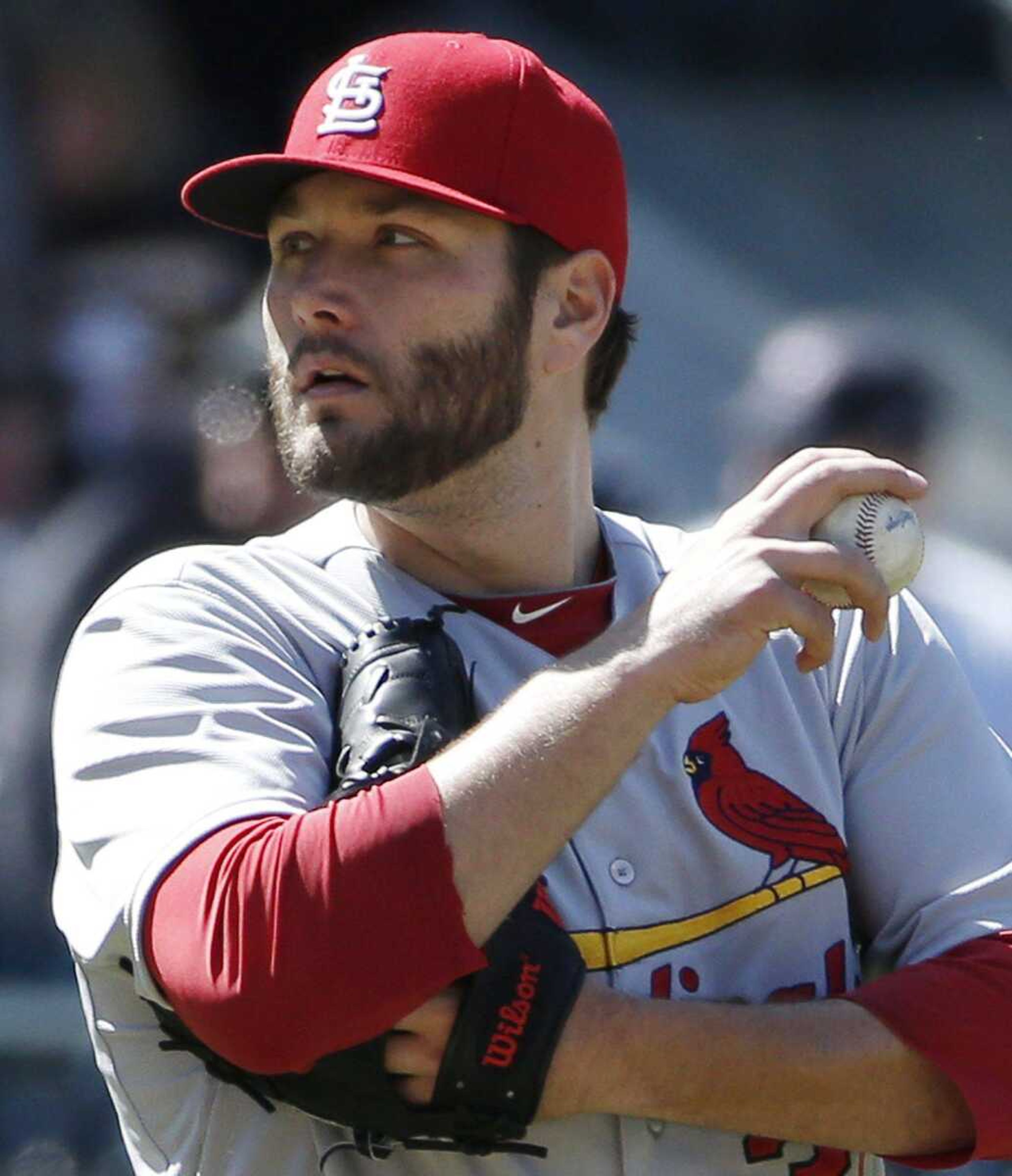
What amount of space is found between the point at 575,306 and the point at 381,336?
1.27 feet

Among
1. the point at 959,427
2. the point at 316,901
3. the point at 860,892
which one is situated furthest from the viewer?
the point at 959,427

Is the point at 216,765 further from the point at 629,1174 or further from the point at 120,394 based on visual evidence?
the point at 120,394

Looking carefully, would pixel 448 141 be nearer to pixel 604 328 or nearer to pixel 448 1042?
pixel 604 328

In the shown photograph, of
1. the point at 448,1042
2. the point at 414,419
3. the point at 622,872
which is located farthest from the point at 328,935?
the point at 414,419

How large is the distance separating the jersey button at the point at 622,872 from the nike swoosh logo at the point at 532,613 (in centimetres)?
34

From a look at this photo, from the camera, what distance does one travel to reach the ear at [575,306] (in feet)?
8.23

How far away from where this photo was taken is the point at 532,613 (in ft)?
7.61

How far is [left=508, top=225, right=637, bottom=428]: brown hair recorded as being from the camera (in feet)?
7.91

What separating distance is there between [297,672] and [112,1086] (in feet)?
1.56

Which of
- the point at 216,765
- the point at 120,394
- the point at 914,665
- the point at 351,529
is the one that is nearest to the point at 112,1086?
the point at 216,765

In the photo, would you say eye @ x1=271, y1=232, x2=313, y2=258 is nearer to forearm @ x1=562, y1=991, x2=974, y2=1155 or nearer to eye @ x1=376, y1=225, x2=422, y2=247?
eye @ x1=376, y1=225, x2=422, y2=247

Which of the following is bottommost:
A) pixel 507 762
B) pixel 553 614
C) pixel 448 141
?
pixel 553 614

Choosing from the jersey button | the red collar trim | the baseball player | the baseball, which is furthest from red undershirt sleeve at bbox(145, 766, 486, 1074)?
the red collar trim

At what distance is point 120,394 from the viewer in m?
4.71
